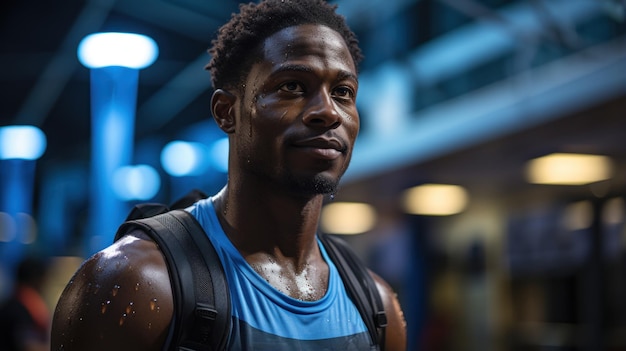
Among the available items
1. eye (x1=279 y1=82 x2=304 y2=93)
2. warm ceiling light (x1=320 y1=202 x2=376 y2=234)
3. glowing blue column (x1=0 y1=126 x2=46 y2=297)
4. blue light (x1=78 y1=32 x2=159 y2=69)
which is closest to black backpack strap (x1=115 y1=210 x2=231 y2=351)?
eye (x1=279 y1=82 x2=304 y2=93)

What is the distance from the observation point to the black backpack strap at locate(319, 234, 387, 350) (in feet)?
7.39

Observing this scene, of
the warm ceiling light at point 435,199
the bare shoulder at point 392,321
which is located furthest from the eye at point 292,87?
the warm ceiling light at point 435,199

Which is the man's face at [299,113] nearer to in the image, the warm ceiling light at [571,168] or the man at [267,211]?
the man at [267,211]

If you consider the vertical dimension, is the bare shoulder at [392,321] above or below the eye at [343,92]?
below

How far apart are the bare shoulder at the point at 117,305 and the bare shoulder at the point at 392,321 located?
0.74 meters

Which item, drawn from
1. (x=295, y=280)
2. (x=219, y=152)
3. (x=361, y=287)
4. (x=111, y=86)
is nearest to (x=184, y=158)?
(x=219, y=152)

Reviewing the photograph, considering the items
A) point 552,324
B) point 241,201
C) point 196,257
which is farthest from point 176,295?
point 552,324

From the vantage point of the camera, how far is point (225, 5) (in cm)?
1265

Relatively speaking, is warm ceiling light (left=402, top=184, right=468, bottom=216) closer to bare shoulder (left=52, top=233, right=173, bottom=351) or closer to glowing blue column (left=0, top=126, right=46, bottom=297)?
glowing blue column (left=0, top=126, right=46, bottom=297)

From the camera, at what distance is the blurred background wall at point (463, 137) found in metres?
9.13

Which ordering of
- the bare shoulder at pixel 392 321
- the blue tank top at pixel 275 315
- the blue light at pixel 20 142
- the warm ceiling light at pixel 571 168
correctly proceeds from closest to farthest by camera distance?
the blue tank top at pixel 275 315, the bare shoulder at pixel 392 321, the warm ceiling light at pixel 571 168, the blue light at pixel 20 142

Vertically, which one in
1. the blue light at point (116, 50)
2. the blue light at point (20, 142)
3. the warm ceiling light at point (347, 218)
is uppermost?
the blue light at point (20, 142)

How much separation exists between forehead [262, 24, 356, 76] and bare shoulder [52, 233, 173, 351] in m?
0.54

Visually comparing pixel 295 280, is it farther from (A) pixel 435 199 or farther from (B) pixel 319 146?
(A) pixel 435 199
